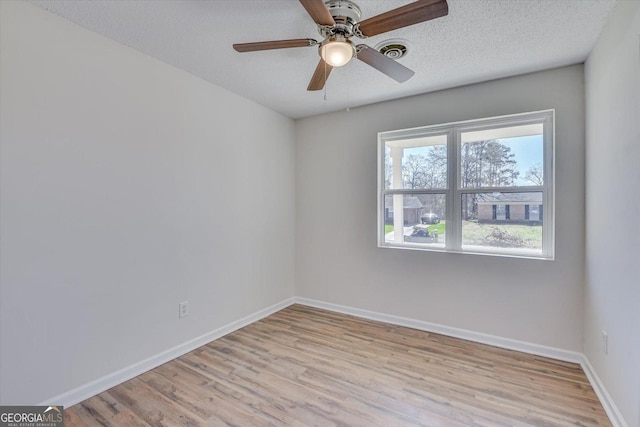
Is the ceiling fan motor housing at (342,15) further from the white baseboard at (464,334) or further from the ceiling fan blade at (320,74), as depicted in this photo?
the white baseboard at (464,334)

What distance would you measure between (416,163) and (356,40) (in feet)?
5.02

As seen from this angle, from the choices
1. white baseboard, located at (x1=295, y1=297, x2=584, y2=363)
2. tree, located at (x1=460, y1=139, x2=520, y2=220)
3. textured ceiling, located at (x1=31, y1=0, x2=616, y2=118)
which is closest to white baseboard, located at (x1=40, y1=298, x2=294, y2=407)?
white baseboard, located at (x1=295, y1=297, x2=584, y2=363)

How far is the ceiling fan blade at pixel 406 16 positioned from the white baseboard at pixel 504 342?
2353 mm

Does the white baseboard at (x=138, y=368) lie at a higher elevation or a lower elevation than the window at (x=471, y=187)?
lower

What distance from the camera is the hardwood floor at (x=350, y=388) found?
175 centimetres

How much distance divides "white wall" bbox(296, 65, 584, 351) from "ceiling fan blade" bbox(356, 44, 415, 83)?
3.92 ft

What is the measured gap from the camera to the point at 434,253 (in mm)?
2955

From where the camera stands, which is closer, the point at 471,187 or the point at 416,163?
the point at 471,187

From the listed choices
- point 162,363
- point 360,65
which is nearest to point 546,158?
point 360,65

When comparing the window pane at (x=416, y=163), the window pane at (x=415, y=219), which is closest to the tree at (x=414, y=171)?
the window pane at (x=416, y=163)

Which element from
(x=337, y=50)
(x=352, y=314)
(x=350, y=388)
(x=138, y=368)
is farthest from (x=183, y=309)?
(x=337, y=50)

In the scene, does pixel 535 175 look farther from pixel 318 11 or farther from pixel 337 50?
pixel 318 11

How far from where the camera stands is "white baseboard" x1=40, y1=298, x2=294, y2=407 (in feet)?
6.12

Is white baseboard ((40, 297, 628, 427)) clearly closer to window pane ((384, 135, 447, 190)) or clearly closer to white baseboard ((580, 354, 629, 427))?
white baseboard ((580, 354, 629, 427))
